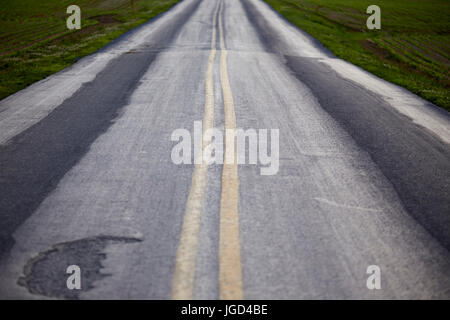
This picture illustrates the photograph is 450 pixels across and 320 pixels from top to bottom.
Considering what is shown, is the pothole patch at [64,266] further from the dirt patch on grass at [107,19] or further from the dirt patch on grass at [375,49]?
the dirt patch on grass at [107,19]

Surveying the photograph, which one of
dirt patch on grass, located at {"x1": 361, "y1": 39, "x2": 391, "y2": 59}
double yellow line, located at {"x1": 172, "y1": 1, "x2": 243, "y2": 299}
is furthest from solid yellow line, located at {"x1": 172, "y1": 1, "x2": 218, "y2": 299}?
dirt patch on grass, located at {"x1": 361, "y1": 39, "x2": 391, "y2": 59}

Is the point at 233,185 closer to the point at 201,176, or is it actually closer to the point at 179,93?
the point at 201,176

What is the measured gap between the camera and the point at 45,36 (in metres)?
15.7

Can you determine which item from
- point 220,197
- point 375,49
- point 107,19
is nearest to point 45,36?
point 107,19

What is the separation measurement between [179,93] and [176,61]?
10.6 feet

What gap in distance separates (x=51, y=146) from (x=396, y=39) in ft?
65.5

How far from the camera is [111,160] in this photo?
4.17 metres

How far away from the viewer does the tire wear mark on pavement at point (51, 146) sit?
328 centimetres

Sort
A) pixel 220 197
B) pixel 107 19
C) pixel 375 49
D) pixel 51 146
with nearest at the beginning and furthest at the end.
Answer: pixel 220 197 < pixel 51 146 < pixel 375 49 < pixel 107 19

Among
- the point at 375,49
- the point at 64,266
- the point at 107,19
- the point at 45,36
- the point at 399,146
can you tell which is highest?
the point at 107,19

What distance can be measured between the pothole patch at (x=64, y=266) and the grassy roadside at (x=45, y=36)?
5.45 m

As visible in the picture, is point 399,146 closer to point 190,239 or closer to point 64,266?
point 190,239

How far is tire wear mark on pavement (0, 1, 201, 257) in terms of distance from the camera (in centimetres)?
328

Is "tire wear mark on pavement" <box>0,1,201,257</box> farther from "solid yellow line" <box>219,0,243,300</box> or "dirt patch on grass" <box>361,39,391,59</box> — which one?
"dirt patch on grass" <box>361,39,391,59</box>
